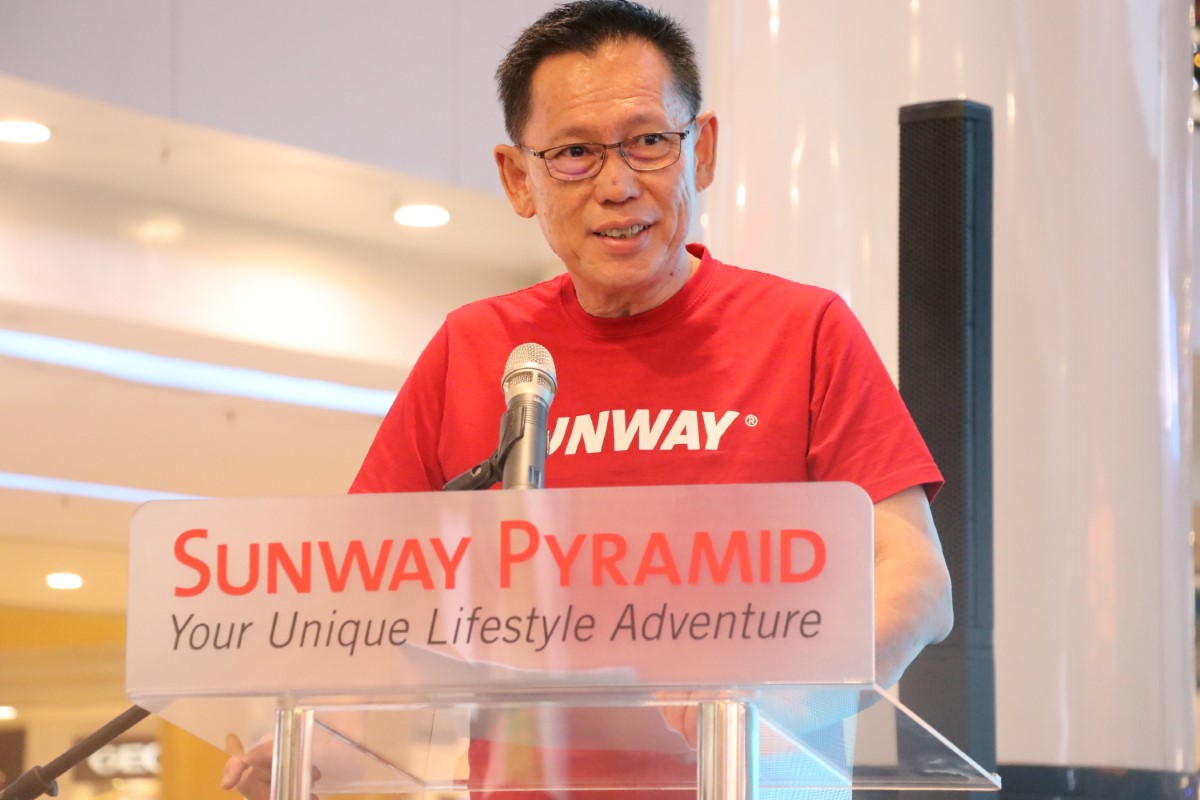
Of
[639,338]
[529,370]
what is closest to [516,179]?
[639,338]

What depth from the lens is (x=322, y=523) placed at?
0.99 metres

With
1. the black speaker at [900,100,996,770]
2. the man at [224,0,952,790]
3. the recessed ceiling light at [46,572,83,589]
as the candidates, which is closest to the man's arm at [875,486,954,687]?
the man at [224,0,952,790]

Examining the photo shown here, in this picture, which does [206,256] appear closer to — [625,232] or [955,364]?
[955,364]

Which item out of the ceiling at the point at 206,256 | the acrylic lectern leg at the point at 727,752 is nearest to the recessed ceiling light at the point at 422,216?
the ceiling at the point at 206,256

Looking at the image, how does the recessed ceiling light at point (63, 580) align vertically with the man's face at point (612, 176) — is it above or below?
above

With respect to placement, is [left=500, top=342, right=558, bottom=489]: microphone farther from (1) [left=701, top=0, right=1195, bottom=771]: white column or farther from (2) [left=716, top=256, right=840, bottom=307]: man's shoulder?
(1) [left=701, top=0, right=1195, bottom=771]: white column

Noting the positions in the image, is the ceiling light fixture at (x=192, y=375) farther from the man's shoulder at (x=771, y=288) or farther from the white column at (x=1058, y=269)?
the man's shoulder at (x=771, y=288)

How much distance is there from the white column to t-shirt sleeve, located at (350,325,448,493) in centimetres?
137

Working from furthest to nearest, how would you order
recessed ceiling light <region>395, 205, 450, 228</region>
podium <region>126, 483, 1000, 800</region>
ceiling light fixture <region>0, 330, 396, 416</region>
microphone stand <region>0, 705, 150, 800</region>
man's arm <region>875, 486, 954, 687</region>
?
ceiling light fixture <region>0, 330, 396, 416</region>
recessed ceiling light <region>395, 205, 450, 228</region>
microphone stand <region>0, 705, 150, 800</region>
man's arm <region>875, 486, 954, 687</region>
podium <region>126, 483, 1000, 800</region>

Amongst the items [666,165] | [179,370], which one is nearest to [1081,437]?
[666,165]

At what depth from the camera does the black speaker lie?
203cm

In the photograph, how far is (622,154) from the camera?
152cm

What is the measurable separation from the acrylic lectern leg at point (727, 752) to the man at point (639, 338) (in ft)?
1.51

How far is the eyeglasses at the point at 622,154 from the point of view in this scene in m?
1.52
